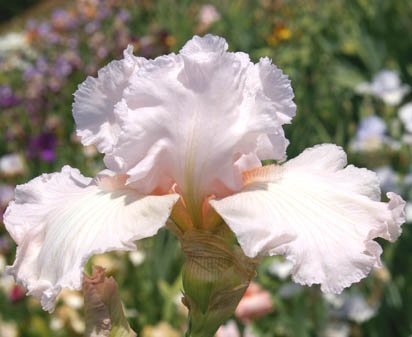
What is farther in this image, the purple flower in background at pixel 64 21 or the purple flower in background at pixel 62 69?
the purple flower in background at pixel 64 21

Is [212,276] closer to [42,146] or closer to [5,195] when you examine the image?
[42,146]

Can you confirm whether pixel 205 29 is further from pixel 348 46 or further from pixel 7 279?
pixel 7 279

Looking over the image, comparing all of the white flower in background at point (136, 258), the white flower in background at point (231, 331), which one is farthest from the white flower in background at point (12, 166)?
the white flower in background at point (231, 331)

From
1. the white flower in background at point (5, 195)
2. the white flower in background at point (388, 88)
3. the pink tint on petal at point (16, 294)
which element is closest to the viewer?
the pink tint on petal at point (16, 294)

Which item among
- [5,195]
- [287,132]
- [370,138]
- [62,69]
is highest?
[287,132]

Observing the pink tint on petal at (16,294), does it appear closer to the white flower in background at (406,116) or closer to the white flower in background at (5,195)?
the white flower in background at (5,195)

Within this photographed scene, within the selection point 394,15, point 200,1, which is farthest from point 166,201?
point 200,1

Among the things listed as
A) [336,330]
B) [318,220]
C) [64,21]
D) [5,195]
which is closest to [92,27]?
[64,21]

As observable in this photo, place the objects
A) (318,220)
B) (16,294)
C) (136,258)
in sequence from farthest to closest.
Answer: (136,258), (16,294), (318,220)
